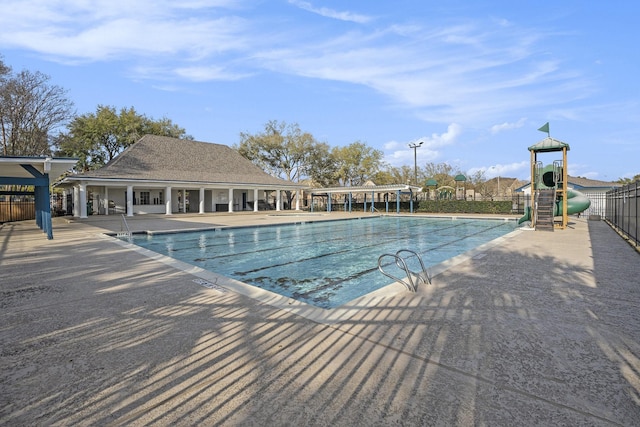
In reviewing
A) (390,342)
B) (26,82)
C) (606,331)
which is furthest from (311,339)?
(26,82)

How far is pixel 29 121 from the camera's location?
24219mm

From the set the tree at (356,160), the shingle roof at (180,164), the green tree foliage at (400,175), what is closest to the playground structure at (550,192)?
the shingle roof at (180,164)

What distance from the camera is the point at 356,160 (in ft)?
153

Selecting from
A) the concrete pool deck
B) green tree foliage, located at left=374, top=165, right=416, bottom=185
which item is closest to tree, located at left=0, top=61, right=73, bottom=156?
the concrete pool deck

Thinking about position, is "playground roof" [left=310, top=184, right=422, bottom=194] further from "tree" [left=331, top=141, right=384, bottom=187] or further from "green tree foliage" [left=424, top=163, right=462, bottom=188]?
"green tree foliage" [left=424, top=163, right=462, bottom=188]

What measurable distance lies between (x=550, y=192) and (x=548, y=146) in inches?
83.9

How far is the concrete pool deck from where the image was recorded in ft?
7.14

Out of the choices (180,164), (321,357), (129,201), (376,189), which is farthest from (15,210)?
(376,189)

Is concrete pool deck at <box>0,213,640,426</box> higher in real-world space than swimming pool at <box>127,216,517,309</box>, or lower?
higher

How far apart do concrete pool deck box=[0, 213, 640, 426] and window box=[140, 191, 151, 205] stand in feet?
76.9

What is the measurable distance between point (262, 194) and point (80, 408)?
35.6 metres

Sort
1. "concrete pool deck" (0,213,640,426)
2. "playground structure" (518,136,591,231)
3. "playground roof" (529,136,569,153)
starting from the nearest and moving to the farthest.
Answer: "concrete pool deck" (0,213,640,426) < "playground structure" (518,136,591,231) < "playground roof" (529,136,569,153)

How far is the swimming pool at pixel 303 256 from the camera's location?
6.43 meters

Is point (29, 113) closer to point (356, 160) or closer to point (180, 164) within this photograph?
point (180, 164)
